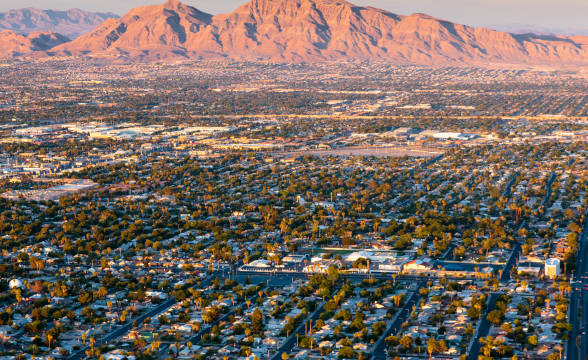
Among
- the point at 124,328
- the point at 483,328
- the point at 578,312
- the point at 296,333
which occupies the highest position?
the point at 578,312

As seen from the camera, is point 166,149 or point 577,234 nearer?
point 577,234

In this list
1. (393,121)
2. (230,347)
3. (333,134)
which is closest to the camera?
(230,347)

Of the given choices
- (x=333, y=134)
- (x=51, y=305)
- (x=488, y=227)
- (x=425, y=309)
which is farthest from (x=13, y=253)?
(x=333, y=134)

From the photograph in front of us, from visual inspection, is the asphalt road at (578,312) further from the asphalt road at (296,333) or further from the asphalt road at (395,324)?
the asphalt road at (296,333)

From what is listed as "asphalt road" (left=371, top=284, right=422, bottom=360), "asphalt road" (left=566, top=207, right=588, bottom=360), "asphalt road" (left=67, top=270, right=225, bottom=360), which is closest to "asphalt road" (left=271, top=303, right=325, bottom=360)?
"asphalt road" (left=371, top=284, right=422, bottom=360)

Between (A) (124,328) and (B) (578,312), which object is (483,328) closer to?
(B) (578,312)

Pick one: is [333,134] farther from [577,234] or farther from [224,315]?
[224,315]

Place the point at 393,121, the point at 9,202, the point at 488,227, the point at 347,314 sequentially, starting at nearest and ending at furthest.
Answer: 1. the point at 347,314
2. the point at 488,227
3. the point at 9,202
4. the point at 393,121

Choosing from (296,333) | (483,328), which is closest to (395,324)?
(483,328)

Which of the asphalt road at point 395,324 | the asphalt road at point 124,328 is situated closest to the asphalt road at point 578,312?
the asphalt road at point 395,324

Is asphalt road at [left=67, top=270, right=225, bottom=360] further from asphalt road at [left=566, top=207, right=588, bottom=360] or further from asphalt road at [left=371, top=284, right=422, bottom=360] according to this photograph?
asphalt road at [left=566, top=207, right=588, bottom=360]

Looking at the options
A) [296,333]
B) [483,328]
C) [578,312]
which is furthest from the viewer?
[578,312]
